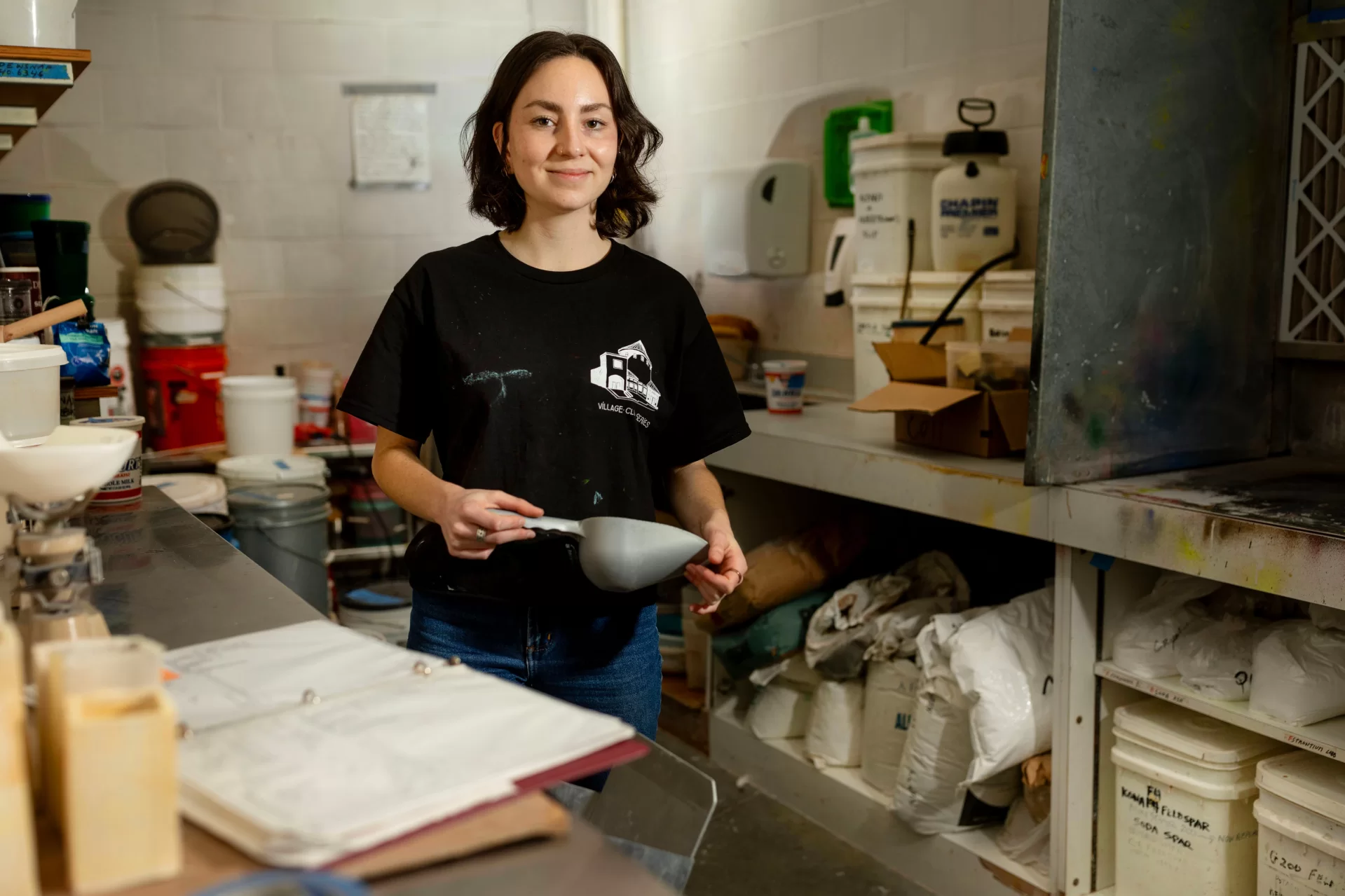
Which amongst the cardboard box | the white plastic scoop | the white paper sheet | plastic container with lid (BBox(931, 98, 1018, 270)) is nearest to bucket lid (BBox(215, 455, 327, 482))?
the cardboard box

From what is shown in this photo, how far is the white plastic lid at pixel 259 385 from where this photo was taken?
12.2 ft

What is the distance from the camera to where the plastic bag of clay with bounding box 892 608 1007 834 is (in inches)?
95.0

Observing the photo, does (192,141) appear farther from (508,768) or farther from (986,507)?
(508,768)

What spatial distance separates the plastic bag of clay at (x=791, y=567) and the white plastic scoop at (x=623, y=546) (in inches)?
57.4

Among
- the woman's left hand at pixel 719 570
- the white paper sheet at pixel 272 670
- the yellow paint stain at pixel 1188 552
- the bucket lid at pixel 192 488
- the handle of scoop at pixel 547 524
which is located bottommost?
the bucket lid at pixel 192 488

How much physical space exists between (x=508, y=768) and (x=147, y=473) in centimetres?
321

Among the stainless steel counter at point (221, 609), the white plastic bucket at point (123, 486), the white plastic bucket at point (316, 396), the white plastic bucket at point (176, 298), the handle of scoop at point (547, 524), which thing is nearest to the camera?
the stainless steel counter at point (221, 609)

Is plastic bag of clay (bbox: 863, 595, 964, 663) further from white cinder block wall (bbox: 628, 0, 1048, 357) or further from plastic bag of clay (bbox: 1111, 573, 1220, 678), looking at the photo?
white cinder block wall (bbox: 628, 0, 1048, 357)

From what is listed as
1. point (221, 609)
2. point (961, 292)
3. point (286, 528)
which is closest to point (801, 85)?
point (961, 292)

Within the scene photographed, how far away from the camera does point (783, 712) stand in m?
3.00

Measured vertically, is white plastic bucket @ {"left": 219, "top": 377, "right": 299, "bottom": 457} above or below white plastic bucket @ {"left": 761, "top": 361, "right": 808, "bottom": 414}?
below

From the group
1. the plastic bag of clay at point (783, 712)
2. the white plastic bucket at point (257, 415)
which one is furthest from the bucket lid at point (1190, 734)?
the white plastic bucket at point (257, 415)

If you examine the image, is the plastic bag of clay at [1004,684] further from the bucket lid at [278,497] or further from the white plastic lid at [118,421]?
the bucket lid at [278,497]

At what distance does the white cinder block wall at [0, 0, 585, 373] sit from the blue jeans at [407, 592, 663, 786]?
2.99 m
